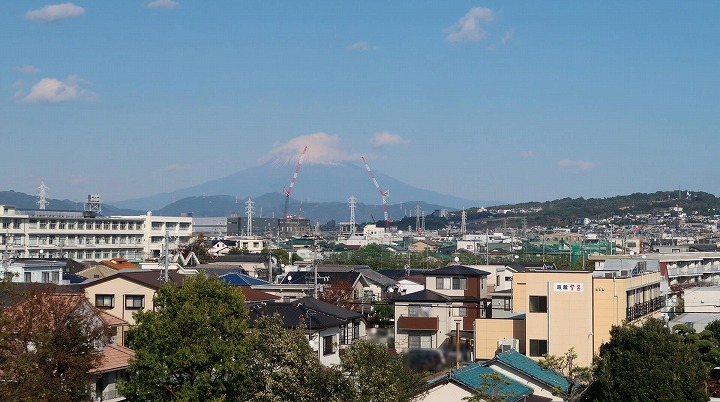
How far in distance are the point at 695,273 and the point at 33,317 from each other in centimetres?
4053

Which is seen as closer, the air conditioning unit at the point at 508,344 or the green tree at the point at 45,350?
the green tree at the point at 45,350

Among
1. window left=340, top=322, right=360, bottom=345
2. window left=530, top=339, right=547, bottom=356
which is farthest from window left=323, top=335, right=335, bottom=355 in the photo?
window left=530, top=339, right=547, bottom=356

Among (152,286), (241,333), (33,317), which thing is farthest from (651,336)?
(152,286)

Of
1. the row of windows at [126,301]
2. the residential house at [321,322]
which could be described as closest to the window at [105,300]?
the row of windows at [126,301]

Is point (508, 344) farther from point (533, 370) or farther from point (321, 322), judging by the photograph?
point (321, 322)

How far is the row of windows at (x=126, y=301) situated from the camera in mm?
23875

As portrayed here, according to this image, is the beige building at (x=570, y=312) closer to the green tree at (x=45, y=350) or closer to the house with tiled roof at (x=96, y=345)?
the house with tiled roof at (x=96, y=345)

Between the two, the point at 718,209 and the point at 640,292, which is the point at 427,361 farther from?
the point at 718,209

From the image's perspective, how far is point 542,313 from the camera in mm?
21281

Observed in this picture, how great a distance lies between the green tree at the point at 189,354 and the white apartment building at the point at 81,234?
4140 centimetres

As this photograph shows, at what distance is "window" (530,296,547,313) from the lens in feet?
70.1

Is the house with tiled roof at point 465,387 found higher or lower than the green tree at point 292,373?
lower

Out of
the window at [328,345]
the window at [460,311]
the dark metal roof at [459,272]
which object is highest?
the dark metal roof at [459,272]

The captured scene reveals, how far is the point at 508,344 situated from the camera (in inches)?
861
